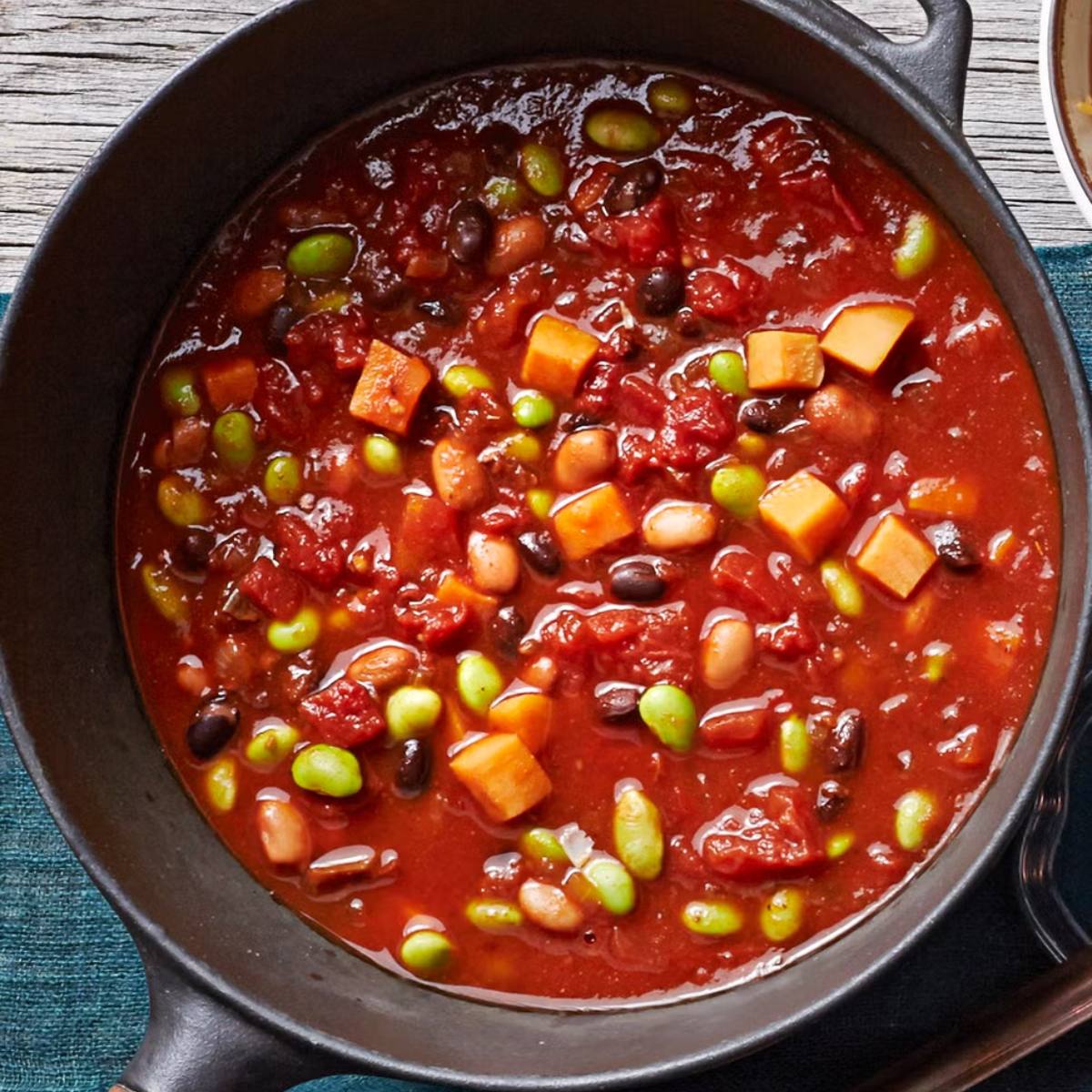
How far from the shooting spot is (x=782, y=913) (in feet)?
9.18

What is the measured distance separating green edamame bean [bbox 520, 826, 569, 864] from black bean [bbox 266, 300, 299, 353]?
3.33ft

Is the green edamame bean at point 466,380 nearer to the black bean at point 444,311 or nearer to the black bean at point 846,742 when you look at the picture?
the black bean at point 444,311

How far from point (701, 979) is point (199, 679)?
109 centimetres

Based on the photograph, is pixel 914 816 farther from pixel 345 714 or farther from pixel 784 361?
pixel 345 714

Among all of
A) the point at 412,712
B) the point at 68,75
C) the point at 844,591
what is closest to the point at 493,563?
the point at 412,712

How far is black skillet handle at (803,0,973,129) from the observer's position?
2.60m

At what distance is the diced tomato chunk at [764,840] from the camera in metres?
2.77

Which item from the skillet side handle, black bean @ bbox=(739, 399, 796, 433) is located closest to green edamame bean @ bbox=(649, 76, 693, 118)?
black bean @ bbox=(739, 399, 796, 433)

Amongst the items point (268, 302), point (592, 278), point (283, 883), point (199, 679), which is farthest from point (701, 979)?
point (268, 302)

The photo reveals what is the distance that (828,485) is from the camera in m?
2.79

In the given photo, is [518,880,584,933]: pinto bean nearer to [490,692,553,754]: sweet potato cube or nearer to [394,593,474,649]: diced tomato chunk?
[490,692,553,754]: sweet potato cube

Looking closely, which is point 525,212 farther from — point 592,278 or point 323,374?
point 323,374

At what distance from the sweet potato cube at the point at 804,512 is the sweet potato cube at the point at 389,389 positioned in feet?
2.16

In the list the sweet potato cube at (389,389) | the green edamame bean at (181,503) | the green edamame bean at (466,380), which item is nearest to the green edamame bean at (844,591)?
the green edamame bean at (466,380)
